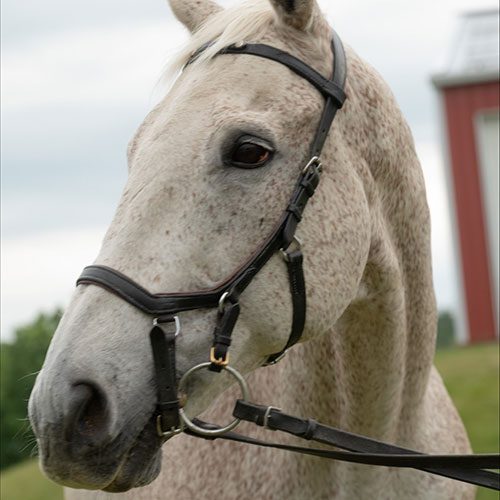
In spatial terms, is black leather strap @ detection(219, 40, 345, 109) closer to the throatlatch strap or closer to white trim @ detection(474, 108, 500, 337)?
the throatlatch strap

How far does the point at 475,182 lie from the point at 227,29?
46.2 ft

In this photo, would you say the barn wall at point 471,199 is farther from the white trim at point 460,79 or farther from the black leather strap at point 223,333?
the black leather strap at point 223,333

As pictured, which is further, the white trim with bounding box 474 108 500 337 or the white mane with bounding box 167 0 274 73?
the white trim with bounding box 474 108 500 337

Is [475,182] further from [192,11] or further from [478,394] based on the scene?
[192,11]

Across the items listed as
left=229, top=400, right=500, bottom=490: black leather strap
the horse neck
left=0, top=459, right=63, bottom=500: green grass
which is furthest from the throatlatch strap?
left=0, top=459, right=63, bottom=500: green grass

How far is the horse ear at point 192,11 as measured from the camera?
401 cm

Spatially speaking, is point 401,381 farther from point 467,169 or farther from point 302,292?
point 467,169

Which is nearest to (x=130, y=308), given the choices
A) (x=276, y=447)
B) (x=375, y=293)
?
(x=276, y=447)

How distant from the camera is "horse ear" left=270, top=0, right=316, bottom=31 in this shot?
362 cm

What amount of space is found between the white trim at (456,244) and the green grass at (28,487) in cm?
762

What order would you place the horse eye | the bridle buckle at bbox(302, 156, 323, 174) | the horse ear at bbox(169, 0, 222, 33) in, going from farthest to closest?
the horse ear at bbox(169, 0, 222, 33) < the bridle buckle at bbox(302, 156, 323, 174) < the horse eye

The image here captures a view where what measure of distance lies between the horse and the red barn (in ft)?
41.9

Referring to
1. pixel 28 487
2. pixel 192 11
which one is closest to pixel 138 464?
pixel 192 11

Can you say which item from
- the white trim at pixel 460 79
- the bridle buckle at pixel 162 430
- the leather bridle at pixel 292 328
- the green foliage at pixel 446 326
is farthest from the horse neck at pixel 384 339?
the green foliage at pixel 446 326
